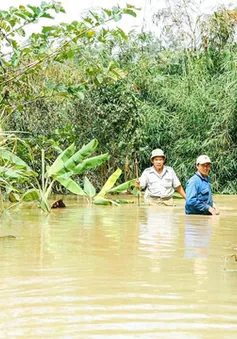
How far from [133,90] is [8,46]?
7.63 meters

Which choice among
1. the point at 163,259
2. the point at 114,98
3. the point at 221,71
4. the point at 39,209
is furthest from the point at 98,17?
the point at 221,71

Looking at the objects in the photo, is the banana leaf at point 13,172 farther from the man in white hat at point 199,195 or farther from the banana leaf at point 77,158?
the man in white hat at point 199,195

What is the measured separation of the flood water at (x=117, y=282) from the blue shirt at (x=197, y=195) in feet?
5.94

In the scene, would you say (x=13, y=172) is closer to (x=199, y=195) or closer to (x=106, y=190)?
(x=199, y=195)

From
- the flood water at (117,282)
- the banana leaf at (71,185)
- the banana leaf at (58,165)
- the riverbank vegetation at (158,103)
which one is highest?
the riverbank vegetation at (158,103)

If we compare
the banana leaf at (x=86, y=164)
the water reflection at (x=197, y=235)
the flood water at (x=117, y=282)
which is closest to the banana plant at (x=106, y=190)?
the banana leaf at (x=86, y=164)

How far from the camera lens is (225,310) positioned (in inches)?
121


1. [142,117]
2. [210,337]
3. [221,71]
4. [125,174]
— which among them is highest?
[221,71]

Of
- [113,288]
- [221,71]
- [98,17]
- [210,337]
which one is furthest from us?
[221,71]

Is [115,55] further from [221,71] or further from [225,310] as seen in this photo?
[225,310]

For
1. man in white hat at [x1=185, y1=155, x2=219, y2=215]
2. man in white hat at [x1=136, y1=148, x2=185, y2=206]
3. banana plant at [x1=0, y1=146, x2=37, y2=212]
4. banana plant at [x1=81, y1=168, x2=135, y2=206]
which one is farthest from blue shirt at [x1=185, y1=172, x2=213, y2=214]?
man in white hat at [x1=136, y1=148, x2=185, y2=206]

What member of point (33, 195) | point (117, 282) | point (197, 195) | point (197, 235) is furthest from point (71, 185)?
point (117, 282)

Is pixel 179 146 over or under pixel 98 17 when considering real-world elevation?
under

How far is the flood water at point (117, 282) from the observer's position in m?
2.78
